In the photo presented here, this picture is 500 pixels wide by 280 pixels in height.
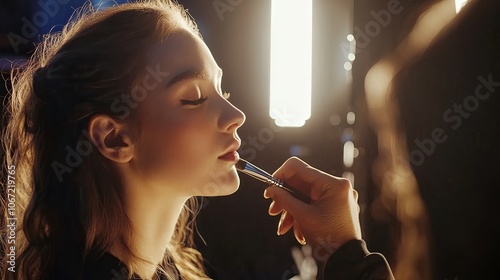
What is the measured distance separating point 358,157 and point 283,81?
303 millimetres

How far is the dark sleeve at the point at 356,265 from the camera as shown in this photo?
693 mm

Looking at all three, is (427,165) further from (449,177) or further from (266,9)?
(266,9)

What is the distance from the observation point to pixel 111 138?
0.75 m

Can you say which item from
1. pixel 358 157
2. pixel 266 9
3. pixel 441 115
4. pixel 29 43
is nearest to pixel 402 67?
pixel 441 115

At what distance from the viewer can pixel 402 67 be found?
1.09 metres

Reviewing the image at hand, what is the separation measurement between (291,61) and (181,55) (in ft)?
2.19

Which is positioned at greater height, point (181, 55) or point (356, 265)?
point (181, 55)

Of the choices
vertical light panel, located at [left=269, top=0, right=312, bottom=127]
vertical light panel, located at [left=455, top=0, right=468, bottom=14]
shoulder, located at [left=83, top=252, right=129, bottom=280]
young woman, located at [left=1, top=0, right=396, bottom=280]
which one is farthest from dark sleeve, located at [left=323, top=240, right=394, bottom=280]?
vertical light panel, located at [left=269, top=0, right=312, bottom=127]

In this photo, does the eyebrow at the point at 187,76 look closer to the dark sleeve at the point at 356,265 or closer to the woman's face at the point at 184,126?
the woman's face at the point at 184,126

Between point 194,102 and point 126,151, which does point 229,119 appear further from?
point 126,151

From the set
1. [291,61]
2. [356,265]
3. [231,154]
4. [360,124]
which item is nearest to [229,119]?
[231,154]

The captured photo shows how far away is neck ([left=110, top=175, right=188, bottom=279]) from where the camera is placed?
2.52 ft

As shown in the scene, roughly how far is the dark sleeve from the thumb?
0.25 feet

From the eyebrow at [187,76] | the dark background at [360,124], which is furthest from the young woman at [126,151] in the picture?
the dark background at [360,124]
